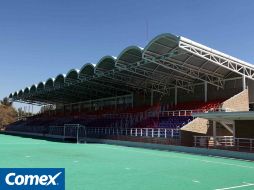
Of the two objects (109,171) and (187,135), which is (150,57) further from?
(109,171)

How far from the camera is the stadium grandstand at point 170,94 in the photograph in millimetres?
28484

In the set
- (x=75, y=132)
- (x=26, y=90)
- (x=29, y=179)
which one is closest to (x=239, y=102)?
(x=75, y=132)

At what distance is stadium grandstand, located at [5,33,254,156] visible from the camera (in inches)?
1121

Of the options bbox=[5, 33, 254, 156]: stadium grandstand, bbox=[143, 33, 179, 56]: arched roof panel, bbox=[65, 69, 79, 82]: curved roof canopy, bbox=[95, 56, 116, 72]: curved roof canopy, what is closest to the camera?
bbox=[5, 33, 254, 156]: stadium grandstand

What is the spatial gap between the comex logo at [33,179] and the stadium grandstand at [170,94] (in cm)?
1646

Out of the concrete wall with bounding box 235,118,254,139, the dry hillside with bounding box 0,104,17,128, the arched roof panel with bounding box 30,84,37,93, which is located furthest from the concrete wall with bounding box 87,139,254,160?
the dry hillside with bounding box 0,104,17,128

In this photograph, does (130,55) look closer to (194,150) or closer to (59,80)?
(194,150)

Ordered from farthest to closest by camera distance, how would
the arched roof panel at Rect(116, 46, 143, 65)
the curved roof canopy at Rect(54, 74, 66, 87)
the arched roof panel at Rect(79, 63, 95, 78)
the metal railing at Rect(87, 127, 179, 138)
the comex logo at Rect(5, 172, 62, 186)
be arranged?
the curved roof canopy at Rect(54, 74, 66, 87) < the arched roof panel at Rect(79, 63, 95, 78) < the arched roof panel at Rect(116, 46, 143, 65) < the metal railing at Rect(87, 127, 179, 138) < the comex logo at Rect(5, 172, 62, 186)

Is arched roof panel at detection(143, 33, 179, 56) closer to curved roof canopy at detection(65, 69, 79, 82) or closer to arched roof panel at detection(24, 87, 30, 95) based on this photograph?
curved roof canopy at detection(65, 69, 79, 82)

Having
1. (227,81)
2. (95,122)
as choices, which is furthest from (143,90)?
(227,81)

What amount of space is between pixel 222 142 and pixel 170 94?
61.6ft

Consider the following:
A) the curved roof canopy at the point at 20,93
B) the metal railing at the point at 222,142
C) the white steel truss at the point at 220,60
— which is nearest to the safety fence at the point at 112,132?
the metal railing at the point at 222,142

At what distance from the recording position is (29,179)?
7738 mm

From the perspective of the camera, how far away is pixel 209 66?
1382 inches
